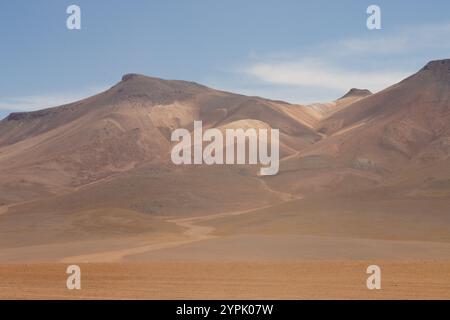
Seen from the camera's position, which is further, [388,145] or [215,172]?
[388,145]

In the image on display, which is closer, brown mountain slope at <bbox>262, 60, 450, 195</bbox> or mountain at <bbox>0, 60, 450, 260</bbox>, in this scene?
mountain at <bbox>0, 60, 450, 260</bbox>

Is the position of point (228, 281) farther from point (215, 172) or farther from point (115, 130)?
point (115, 130)

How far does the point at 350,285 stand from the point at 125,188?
7759 centimetres

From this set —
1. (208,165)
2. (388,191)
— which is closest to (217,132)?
(208,165)

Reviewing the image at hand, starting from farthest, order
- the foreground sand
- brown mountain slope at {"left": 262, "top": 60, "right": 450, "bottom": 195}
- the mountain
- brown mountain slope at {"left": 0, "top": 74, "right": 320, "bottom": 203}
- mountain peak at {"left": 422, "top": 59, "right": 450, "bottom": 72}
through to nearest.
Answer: mountain peak at {"left": 422, "top": 59, "right": 450, "bottom": 72} → brown mountain slope at {"left": 0, "top": 74, "right": 320, "bottom": 203} → brown mountain slope at {"left": 262, "top": 60, "right": 450, "bottom": 195} → the mountain → the foreground sand

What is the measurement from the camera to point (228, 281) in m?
24.7

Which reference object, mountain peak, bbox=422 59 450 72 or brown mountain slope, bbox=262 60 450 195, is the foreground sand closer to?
brown mountain slope, bbox=262 60 450 195

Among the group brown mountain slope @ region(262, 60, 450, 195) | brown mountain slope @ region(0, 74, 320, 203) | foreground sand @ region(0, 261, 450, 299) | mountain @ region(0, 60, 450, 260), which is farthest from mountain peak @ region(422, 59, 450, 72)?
foreground sand @ region(0, 261, 450, 299)

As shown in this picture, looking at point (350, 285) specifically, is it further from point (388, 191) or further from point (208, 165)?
point (208, 165)

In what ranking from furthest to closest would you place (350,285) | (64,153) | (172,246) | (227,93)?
(227,93), (64,153), (172,246), (350,285)

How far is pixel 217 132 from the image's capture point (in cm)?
14412

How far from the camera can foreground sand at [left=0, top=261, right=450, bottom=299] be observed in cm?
2092

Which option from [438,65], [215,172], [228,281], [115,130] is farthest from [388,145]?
[228,281]

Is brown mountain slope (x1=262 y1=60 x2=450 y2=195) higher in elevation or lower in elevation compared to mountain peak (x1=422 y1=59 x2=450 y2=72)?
lower
